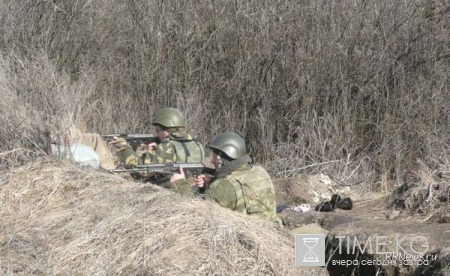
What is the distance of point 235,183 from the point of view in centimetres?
733

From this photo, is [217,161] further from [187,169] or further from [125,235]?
[125,235]

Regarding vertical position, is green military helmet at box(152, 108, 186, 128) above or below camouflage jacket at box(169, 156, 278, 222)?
above

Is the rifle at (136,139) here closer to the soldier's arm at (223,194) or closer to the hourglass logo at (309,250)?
the soldier's arm at (223,194)

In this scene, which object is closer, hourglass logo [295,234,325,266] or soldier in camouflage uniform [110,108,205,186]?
hourglass logo [295,234,325,266]

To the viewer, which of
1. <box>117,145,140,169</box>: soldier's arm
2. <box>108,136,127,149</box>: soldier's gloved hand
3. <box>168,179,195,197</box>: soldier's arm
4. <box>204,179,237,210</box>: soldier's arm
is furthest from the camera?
<box>108,136,127,149</box>: soldier's gloved hand

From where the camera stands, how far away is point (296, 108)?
1372 cm

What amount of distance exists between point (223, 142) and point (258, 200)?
27.1 inches

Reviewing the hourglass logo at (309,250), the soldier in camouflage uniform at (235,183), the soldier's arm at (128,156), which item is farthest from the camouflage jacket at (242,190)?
the soldier's arm at (128,156)

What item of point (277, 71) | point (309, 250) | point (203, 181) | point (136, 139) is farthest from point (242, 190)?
point (277, 71)

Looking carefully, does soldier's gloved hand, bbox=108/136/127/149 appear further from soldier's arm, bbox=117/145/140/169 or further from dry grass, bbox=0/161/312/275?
dry grass, bbox=0/161/312/275

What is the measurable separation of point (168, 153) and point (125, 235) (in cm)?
312

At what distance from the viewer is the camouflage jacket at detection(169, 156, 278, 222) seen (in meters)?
7.25

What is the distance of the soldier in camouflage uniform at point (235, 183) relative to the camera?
7262 mm

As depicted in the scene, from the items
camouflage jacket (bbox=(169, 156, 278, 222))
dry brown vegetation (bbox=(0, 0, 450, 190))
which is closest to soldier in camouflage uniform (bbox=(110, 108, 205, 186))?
camouflage jacket (bbox=(169, 156, 278, 222))
